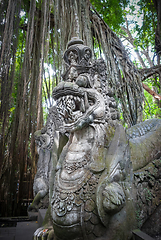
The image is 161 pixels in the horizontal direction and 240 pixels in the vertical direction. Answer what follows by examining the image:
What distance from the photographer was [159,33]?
11.8 ft

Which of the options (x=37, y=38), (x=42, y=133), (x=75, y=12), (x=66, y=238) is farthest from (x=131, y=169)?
(x=37, y=38)

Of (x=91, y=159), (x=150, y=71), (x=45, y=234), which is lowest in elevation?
(x=45, y=234)

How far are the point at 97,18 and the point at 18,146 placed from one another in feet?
9.37

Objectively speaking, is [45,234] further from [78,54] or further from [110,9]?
[110,9]

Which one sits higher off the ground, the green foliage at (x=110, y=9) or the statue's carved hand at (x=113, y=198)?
the green foliage at (x=110, y=9)

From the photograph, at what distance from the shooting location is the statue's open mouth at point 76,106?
1.27 metres

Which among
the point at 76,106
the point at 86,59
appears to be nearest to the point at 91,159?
the point at 76,106

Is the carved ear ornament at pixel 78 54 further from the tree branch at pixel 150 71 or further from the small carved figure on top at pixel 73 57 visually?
the tree branch at pixel 150 71

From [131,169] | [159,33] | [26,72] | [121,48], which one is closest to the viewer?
[131,169]

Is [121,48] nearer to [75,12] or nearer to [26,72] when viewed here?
[75,12]

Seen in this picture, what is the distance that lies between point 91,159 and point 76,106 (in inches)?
15.4

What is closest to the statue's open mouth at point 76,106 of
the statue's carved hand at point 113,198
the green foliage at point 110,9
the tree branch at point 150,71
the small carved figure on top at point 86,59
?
the small carved figure on top at point 86,59

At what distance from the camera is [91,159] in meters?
1.21

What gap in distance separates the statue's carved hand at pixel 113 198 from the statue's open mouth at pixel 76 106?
1.43ft
